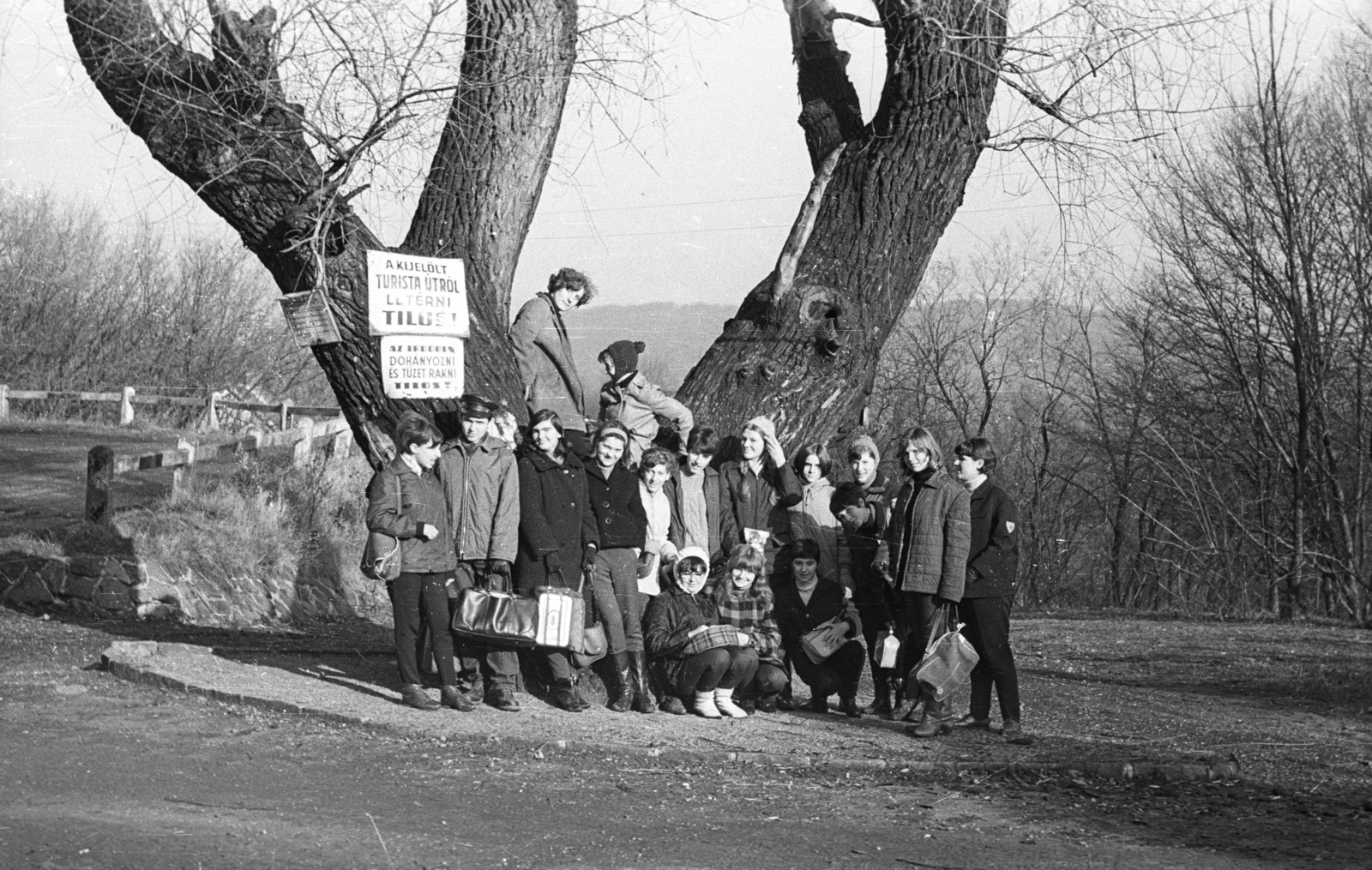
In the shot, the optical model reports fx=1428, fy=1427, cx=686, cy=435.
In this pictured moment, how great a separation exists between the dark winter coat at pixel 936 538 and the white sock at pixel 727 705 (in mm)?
1101

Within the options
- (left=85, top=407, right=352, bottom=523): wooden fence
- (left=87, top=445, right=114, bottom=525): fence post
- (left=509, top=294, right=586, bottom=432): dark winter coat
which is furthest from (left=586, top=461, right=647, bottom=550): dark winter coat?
(left=87, top=445, right=114, bottom=525): fence post

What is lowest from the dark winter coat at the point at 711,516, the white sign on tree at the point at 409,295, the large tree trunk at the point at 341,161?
the dark winter coat at the point at 711,516

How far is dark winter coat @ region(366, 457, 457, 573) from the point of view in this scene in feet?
24.5

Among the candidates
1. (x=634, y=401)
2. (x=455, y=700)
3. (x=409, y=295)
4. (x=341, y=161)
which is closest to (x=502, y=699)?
(x=455, y=700)

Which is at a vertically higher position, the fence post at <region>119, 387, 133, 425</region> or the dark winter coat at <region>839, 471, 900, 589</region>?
the fence post at <region>119, 387, 133, 425</region>

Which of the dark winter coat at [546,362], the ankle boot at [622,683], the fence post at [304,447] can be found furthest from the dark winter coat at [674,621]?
the fence post at [304,447]

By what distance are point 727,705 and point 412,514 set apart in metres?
1.99

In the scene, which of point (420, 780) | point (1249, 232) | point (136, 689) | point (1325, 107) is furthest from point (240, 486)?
point (1325, 107)

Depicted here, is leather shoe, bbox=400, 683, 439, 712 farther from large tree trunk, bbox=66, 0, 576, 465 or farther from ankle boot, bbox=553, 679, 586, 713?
large tree trunk, bbox=66, 0, 576, 465

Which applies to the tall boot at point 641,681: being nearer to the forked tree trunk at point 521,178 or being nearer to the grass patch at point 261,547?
the forked tree trunk at point 521,178

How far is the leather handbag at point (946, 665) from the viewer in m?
7.31

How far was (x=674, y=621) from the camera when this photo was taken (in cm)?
784

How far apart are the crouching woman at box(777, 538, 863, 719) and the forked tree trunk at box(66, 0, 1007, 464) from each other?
3.72ft

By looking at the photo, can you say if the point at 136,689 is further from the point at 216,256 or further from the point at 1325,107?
the point at 216,256
